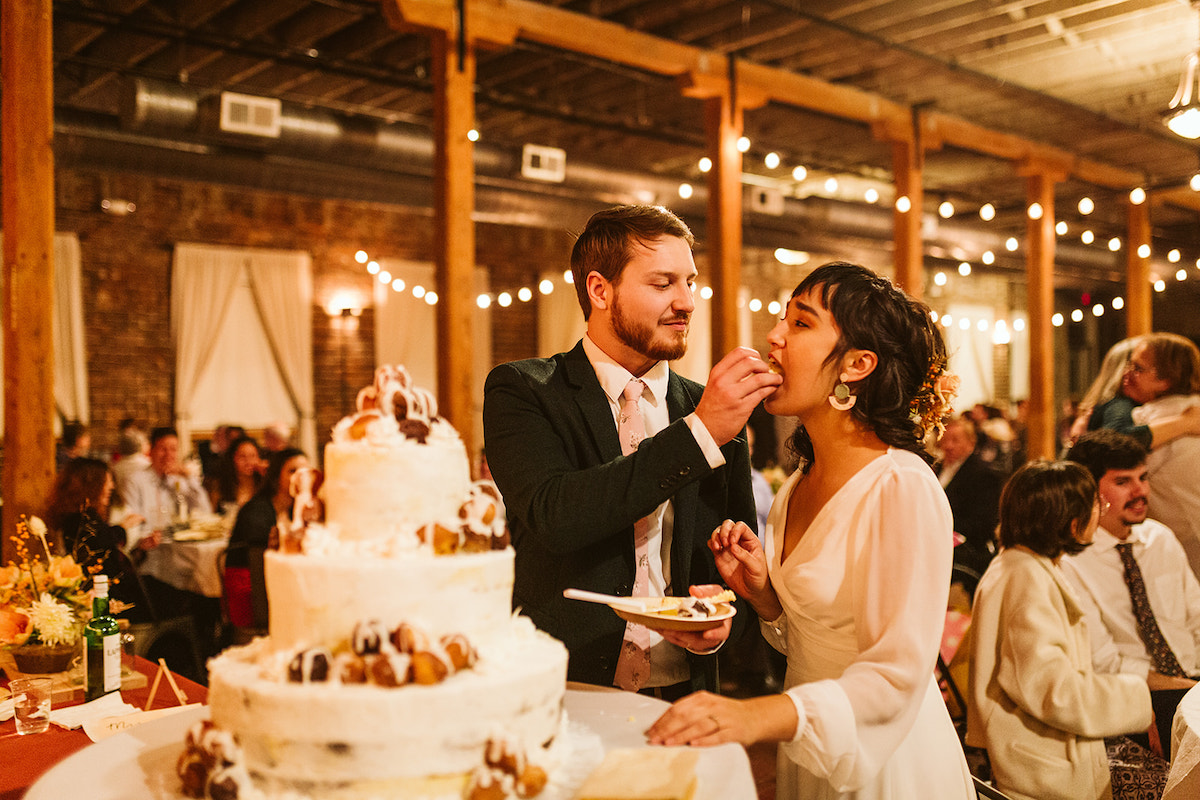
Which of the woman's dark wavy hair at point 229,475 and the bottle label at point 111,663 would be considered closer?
the bottle label at point 111,663

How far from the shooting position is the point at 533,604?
2.04 meters

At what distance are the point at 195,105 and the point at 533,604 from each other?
633cm

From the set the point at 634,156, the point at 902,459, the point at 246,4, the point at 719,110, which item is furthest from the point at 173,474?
the point at 902,459

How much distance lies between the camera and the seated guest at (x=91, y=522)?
440cm

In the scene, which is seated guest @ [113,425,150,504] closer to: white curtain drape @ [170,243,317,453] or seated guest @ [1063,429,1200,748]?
white curtain drape @ [170,243,317,453]

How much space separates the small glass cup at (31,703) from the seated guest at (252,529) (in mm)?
2292

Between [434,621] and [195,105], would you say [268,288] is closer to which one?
[195,105]

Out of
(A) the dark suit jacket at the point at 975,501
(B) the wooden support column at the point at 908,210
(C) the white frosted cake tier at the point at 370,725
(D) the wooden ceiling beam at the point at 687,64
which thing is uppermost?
(D) the wooden ceiling beam at the point at 687,64

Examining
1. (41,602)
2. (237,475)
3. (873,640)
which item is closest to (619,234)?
(873,640)

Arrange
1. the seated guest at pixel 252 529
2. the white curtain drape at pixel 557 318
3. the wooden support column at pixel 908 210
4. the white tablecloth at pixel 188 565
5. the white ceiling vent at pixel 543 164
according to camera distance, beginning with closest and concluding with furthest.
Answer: the seated guest at pixel 252 529 → the white tablecloth at pixel 188 565 → the wooden support column at pixel 908 210 → the white ceiling vent at pixel 543 164 → the white curtain drape at pixel 557 318

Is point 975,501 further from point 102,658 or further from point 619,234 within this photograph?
point 102,658

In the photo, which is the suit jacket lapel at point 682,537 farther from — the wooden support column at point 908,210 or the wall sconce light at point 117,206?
the wall sconce light at point 117,206

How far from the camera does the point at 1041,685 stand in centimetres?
253

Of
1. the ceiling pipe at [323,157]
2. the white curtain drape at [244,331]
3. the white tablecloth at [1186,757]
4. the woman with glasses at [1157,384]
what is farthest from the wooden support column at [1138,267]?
the white tablecloth at [1186,757]
